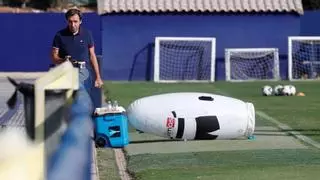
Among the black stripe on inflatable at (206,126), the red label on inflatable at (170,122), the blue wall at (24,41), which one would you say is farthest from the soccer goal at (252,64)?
the red label on inflatable at (170,122)

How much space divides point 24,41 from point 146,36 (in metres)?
4.11

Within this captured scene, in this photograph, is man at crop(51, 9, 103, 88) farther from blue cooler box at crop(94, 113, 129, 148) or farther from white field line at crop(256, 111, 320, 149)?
white field line at crop(256, 111, 320, 149)

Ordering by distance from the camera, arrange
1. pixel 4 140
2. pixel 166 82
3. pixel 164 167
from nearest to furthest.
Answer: pixel 4 140 → pixel 164 167 → pixel 166 82

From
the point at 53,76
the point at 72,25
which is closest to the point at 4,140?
the point at 53,76

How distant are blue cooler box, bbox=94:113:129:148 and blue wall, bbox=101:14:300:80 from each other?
1558 centimetres

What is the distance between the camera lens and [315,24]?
92.3 ft

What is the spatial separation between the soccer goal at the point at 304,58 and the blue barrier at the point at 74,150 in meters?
22.3

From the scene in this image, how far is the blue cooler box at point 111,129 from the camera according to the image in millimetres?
10602

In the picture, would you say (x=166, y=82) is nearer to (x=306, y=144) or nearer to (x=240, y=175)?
(x=306, y=144)

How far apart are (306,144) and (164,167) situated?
8.72 ft

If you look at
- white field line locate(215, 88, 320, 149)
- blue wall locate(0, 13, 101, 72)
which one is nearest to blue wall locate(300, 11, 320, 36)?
blue wall locate(0, 13, 101, 72)

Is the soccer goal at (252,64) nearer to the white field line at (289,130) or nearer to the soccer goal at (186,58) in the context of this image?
the soccer goal at (186,58)

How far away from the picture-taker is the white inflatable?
36.2ft

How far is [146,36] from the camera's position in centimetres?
2664
